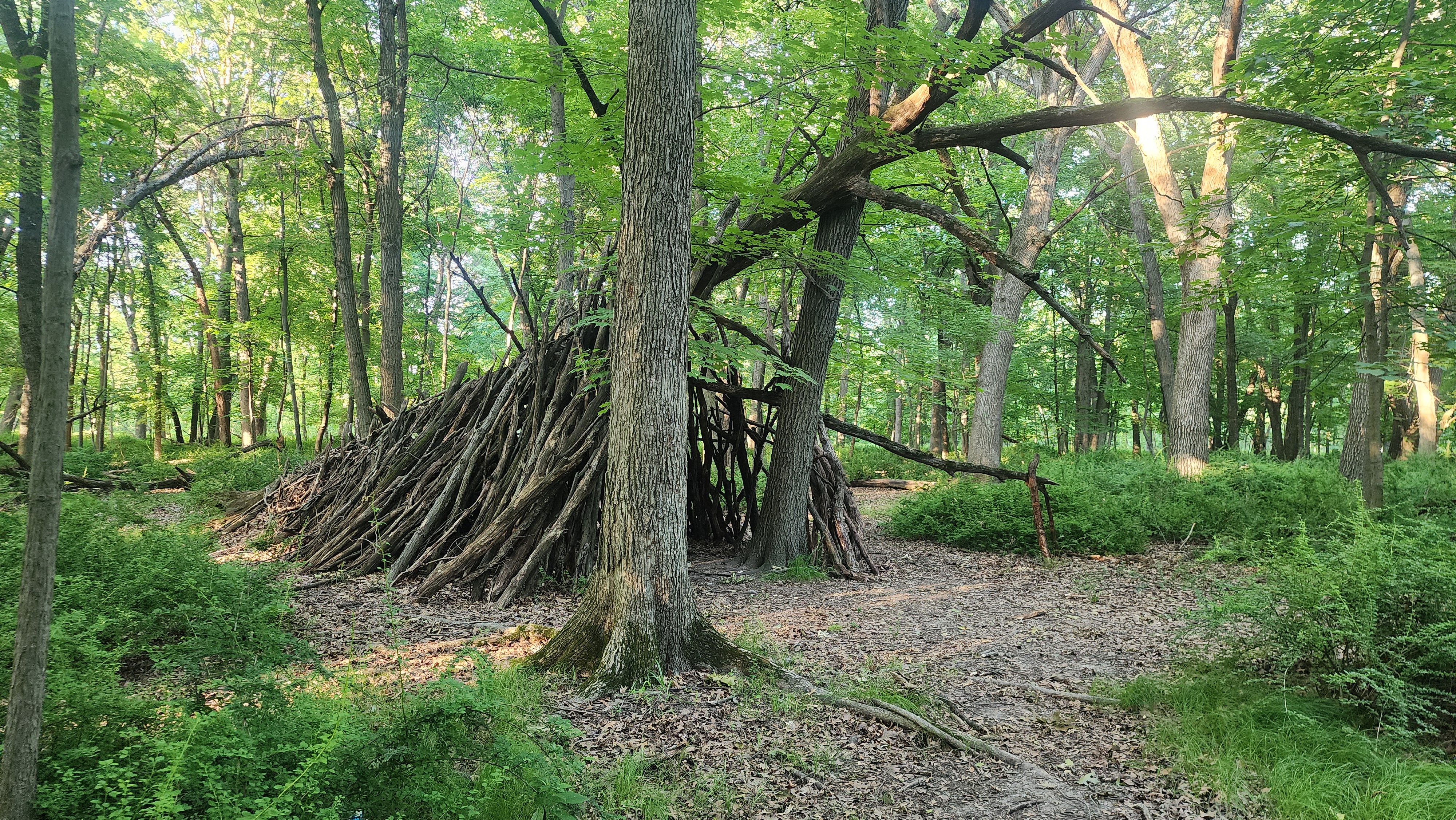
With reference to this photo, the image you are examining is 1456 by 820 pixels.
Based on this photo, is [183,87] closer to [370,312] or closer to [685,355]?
[370,312]

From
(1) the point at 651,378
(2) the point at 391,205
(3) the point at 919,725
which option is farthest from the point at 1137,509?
(2) the point at 391,205

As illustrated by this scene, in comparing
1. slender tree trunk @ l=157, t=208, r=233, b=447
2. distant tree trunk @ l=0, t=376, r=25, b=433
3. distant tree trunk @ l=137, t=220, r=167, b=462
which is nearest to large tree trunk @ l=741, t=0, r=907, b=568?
distant tree trunk @ l=137, t=220, r=167, b=462

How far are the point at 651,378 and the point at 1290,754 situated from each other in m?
3.37

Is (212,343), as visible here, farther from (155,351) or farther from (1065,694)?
(1065,694)

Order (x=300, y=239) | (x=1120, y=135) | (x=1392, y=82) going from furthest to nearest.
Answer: (x=1120, y=135) < (x=300, y=239) < (x=1392, y=82)

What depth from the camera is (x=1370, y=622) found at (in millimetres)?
3107

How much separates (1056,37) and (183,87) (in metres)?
14.1

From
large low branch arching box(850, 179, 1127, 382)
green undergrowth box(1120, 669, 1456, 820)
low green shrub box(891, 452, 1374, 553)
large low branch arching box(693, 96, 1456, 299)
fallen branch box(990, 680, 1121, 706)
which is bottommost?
fallen branch box(990, 680, 1121, 706)

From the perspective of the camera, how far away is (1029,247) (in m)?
10.6

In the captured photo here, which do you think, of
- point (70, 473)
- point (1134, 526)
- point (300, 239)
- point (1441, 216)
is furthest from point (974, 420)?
point (70, 473)

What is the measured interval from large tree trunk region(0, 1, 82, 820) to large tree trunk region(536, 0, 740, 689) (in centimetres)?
221

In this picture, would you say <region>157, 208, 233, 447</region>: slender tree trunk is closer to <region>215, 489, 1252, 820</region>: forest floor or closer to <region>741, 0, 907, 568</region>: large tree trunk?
<region>215, 489, 1252, 820</region>: forest floor

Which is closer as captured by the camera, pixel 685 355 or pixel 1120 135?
pixel 685 355

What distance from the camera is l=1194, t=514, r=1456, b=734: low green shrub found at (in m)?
2.99
